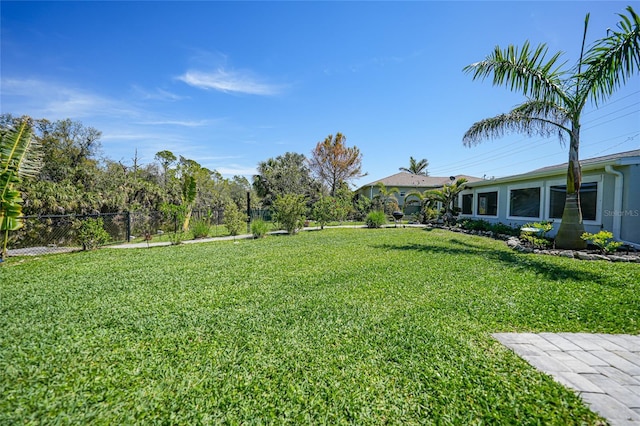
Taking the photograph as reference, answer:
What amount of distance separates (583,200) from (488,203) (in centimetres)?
577

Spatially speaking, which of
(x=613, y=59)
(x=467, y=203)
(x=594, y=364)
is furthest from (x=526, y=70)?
(x=467, y=203)

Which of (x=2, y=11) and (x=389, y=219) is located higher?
(x=2, y=11)

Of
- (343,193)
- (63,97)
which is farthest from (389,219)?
(63,97)

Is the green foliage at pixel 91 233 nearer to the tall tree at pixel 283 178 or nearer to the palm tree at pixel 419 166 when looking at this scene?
the tall tree at pixel 283 178

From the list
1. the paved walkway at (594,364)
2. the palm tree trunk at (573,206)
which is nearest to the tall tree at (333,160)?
the palm tree trunk at (573,206)

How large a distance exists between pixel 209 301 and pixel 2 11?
9.67 m

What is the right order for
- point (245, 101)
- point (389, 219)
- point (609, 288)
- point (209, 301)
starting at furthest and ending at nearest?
point (389, 219), point (245, 101), point (609, 288), point (209, 301)

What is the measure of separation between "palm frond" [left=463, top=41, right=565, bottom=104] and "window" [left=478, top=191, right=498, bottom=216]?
324 inches

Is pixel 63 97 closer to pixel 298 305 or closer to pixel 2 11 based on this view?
pixel 2 11

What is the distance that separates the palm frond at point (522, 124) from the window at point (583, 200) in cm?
283

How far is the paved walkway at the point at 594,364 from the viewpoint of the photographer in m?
2.16

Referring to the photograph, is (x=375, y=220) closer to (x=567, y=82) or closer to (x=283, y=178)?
(x=567, y=82)

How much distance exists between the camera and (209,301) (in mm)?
4523

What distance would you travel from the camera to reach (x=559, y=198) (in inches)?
438
